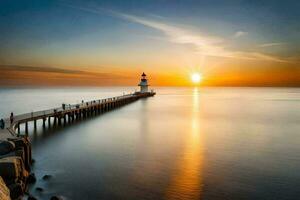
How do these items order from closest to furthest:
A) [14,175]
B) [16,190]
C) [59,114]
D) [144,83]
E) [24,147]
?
[16,190] → [14,175] → [24,147] → [59,114] → [144,83]

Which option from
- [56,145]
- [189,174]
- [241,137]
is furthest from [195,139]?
[56,145]

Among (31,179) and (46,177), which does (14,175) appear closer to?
Answer: (31,179)

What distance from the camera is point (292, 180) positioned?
14539mm

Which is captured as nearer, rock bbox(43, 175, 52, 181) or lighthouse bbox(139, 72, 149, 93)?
rock bbox(43, 175, 52, 181)

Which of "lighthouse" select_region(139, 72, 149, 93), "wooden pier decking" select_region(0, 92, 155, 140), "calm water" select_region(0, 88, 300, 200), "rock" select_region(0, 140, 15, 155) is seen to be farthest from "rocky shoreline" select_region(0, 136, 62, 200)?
"lighthouse" select_region(139, 72, 149, 93)

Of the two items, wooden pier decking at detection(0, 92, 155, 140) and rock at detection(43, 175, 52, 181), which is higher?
wooden pier decking at detection(0, 92, 155, 140)

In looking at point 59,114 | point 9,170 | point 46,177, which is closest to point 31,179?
point 46,177

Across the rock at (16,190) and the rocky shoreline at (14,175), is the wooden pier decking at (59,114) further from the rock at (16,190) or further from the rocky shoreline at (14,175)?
Result: the rock at (16,190)

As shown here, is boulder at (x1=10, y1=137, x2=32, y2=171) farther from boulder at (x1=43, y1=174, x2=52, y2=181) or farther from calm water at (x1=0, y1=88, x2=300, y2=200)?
boulder at (x1=43, y1=174, x2=52, y2=181)

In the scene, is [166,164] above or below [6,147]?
below

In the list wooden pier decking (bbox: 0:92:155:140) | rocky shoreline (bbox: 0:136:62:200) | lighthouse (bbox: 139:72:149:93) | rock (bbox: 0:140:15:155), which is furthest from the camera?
lighthouse (bbox: 139:72:149:93)

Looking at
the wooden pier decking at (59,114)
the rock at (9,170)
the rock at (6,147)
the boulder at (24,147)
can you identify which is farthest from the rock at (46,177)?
the wooden pier decking at (59,114)

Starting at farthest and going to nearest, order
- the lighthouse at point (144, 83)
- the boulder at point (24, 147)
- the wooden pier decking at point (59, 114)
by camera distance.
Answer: the lighthouse at point (144, 83)
the wooden pier decking at point (59, 114)
the boulder at point (24, 147)

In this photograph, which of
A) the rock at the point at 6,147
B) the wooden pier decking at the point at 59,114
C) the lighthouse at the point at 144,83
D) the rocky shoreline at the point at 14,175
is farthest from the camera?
the lighthouse at the point at 144,83
